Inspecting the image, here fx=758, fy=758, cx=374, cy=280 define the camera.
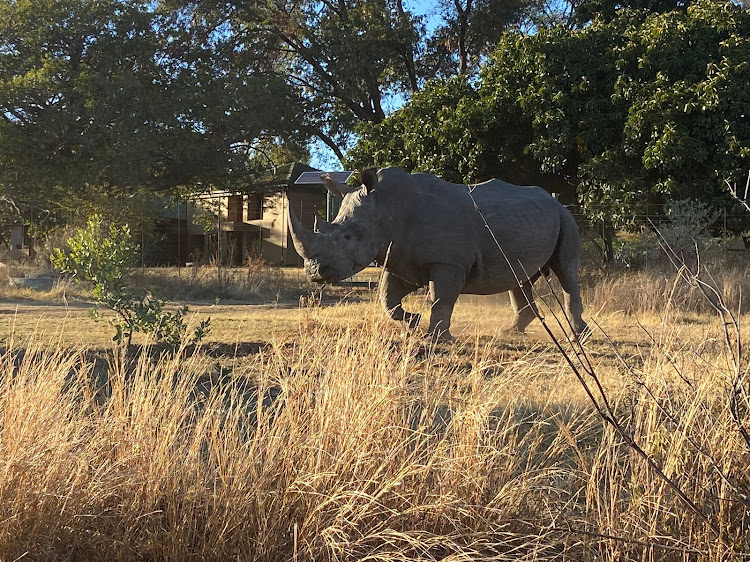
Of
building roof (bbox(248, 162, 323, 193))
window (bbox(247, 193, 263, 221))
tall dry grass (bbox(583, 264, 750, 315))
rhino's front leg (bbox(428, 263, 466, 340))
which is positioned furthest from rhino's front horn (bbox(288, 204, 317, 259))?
window (bbox(247, 193, 263, 221))

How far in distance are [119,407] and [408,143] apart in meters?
12.4

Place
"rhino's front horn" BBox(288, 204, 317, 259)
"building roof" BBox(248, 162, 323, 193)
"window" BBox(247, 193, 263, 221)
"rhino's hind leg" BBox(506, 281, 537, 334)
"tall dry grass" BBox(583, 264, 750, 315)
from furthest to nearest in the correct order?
"window" BBox(247, 193, 263, 221) → "building roof" BBox(248, 162, 323, 193) → "tall dry grass" BBox(583, 264, 750, 315) → "rhino's hind leg" BBox(506, 281, 537, 334) → "rhino's front horn" BBox(288, 204, 317, 259)

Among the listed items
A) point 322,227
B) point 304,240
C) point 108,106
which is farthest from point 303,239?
point 108,106

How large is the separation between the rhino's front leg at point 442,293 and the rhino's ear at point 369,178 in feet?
2.83

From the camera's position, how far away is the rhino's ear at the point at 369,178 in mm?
6145

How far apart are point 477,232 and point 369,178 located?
1.13 m

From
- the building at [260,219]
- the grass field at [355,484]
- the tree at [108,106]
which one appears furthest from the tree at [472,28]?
the grass field at [355,484]

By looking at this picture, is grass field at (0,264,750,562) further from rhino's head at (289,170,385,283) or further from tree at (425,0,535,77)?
tree at (425,0,535,77)

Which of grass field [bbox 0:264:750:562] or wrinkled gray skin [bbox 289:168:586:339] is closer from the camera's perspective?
grass field [bbox 0:264:750:562]

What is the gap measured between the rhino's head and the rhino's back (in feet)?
1.35

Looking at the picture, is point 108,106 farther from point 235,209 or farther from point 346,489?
point 346,489

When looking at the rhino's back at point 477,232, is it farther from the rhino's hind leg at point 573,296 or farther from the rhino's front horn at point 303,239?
the rhino's front horn at point 303,239

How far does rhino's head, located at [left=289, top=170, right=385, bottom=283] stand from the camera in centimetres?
564

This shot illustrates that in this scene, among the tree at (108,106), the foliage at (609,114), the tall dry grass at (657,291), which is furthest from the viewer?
the tree at (108,106)
